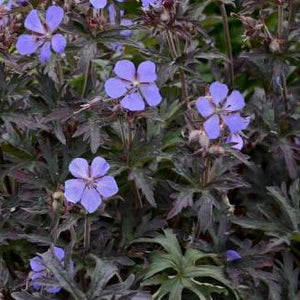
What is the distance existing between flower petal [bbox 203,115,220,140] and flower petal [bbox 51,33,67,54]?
0.43 metres

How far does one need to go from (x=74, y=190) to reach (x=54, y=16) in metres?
0.46

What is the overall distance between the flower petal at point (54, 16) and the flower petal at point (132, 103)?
279 mm

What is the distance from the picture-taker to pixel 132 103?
1.85 meters

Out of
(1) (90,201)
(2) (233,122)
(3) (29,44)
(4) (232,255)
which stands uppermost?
(3) (29,44)

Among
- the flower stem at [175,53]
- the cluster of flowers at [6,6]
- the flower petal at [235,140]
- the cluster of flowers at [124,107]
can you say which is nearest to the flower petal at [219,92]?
the cluster of flowers at [124,107]

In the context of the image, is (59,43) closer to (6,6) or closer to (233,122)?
(6,6)

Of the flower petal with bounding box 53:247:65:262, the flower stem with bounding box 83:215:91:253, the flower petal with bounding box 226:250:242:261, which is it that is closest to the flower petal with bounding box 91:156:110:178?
the flower stem with bounding box 83:215:91:253

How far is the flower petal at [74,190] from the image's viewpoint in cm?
181

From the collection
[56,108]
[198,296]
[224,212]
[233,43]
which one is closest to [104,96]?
[56,108]

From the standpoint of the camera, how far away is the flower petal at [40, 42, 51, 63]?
200 centimetres

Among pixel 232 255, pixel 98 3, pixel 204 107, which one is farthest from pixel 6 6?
pixel 232 255

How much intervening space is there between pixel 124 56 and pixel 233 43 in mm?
1327

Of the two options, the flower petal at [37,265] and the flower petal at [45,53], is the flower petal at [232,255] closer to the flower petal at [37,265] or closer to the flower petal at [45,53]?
the flower petal at [37,265]

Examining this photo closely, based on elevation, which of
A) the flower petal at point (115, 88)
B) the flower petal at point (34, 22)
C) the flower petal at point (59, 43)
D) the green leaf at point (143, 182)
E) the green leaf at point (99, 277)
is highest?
the flower petal at point (34, 22)
